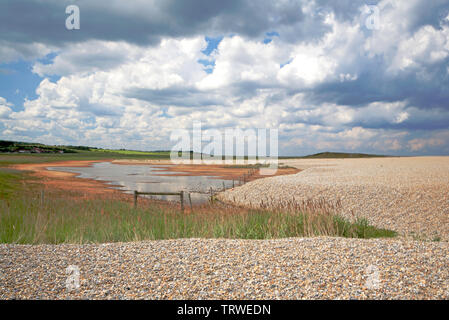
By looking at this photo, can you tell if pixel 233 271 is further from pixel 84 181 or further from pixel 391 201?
pixel 84 181

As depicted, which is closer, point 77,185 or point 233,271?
point 233,271

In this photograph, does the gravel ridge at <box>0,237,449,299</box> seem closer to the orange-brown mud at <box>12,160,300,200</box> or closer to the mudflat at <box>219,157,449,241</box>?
the mudflat at <box>219,157,449,241</box>

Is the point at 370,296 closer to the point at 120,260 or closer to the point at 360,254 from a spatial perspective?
the point at 360,254

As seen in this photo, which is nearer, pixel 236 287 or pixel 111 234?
pixel 236 287

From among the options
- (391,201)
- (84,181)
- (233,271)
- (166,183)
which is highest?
(233,271)

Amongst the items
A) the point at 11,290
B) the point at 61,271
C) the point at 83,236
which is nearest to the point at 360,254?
the point at 61,271

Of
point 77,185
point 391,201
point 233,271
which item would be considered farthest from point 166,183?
point 233,271

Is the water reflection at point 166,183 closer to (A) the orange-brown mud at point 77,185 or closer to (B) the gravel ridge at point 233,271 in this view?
(A) the orange-brown mud at point 77,185

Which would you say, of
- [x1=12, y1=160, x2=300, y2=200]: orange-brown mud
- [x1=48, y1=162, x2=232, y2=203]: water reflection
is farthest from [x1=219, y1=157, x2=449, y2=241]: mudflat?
[x1=12, y1=160, x2=300, y2=200]: orange-brown mud

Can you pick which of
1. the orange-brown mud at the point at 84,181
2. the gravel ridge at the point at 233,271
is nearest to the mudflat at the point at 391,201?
the gravel ridge at the point at 233,271
